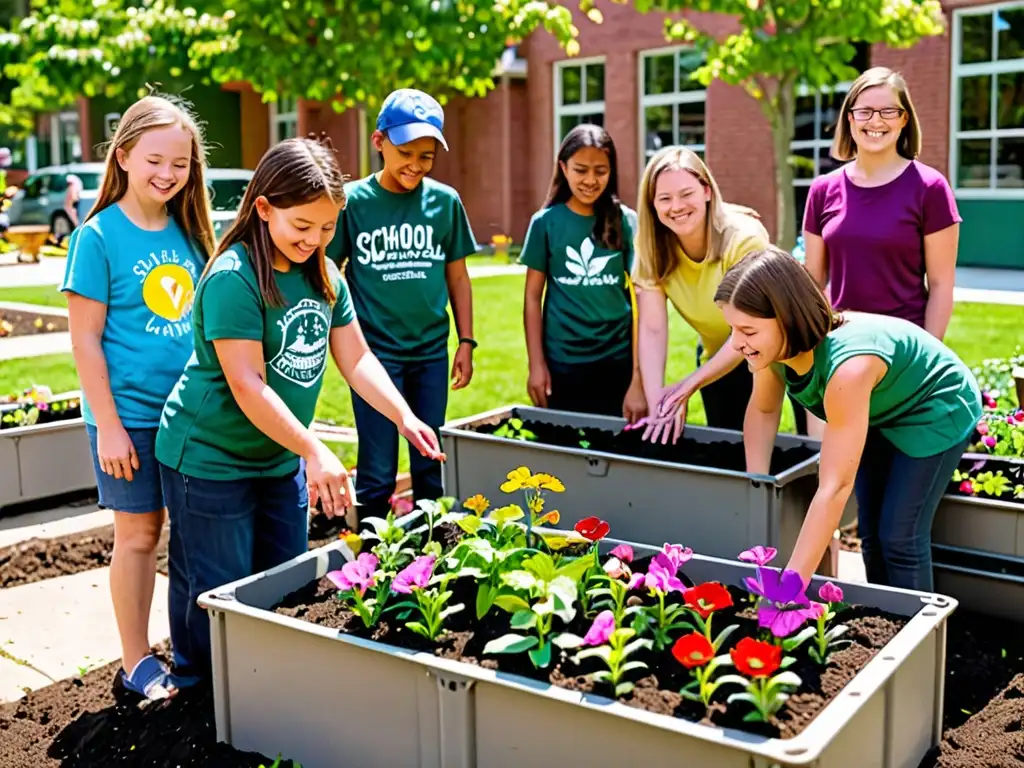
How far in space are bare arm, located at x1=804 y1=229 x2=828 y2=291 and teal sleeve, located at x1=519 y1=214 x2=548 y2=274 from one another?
1.04 m

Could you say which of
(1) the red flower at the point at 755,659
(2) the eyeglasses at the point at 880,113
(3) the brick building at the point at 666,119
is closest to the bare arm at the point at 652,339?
(2) the eyeglasses at the point at 880,113

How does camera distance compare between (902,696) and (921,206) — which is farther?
(921,206)

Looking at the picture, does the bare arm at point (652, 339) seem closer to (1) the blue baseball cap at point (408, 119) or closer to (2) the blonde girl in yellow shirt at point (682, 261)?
(2) the blonde girl in yellow shirt at point (682, 261)

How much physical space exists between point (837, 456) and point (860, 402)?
6.0 inches

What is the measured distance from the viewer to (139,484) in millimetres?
3473

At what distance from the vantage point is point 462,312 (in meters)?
4.89

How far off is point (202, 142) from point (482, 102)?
816 inches

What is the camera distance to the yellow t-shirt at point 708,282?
13.8 ft

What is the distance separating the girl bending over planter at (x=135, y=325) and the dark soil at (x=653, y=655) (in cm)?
60

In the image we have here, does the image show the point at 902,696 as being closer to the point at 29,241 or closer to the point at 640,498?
the point at 640,498

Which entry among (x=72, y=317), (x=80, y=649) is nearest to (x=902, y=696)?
(x=72, y=317)

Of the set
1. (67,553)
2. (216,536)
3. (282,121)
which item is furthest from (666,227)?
(282,121)

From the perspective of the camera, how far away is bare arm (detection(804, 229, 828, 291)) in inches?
168

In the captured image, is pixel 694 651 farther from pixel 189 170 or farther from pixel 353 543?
pixel 189 170
